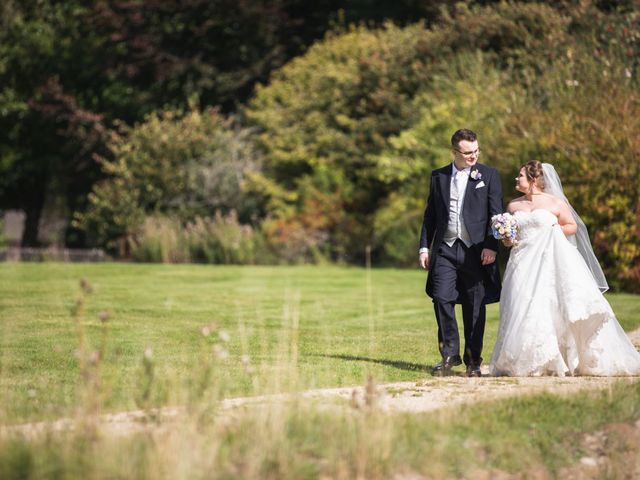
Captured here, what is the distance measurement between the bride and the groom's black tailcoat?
19cm

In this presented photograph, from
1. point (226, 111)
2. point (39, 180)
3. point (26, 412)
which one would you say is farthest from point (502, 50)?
point (26, 412)

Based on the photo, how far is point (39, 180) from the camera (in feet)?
113

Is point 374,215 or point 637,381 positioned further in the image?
point 374,215

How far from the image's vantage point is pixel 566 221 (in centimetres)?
890

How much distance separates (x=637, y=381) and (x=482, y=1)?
73.6 ft

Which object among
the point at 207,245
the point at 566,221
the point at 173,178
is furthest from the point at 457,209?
the point at 173,178

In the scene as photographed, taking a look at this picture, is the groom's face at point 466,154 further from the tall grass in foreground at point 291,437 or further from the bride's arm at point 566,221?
the tall grass in foreground at point 291,437

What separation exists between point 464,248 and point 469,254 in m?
0.06

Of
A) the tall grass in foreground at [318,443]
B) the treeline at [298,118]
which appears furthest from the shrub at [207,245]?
the tall grass in foreground at [318,443]

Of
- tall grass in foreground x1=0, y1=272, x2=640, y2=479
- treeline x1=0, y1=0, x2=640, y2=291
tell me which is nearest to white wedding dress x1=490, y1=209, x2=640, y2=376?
tall grass in foreground x1=0, y1=272, x2=640, y2=479

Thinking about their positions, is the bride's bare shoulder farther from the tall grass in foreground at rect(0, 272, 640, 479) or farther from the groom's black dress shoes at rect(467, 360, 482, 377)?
the tall grass in foreground at rect(0, 272, 640, 479)

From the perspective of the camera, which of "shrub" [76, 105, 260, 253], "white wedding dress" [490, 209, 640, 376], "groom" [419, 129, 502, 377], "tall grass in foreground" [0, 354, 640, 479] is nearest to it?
"tall grass in foreground" [0, 354, 640, 479]

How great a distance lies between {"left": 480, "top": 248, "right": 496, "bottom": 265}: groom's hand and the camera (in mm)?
8406

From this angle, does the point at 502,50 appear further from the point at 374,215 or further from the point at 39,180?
the point at 39,180
